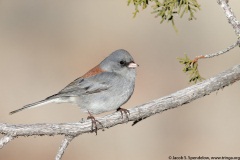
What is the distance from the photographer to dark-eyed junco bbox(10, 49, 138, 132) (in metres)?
6.37

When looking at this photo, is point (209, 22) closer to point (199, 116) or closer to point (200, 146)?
point (199, 116)

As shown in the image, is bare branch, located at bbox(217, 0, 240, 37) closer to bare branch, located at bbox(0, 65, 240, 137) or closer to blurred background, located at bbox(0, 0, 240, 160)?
bare branch, located at bbox(0, 65, 240, 137)

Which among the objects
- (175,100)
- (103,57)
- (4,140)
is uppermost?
(103,57)

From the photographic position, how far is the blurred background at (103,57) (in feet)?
35.4

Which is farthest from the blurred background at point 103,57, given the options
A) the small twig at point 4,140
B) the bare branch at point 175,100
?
the small twig at point 4,140

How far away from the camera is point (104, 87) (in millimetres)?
6602

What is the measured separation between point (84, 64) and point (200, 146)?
380 centimetres

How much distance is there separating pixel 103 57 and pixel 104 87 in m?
6.27

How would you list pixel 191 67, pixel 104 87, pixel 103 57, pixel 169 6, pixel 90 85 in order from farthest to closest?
pixel 103 57, pixel 90 85, pixel 104 87, pixel 191 67, pixel 169 6

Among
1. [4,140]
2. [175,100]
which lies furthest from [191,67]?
[4,140]

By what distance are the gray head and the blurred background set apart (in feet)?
13.1

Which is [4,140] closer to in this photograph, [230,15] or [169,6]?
[169,6]

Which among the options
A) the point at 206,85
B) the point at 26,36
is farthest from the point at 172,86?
the point at 206,85

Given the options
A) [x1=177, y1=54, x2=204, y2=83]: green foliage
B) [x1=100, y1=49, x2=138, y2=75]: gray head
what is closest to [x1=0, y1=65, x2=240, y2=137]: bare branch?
[x1=177, y1=54, x2=204, y2=83]: green foliage
